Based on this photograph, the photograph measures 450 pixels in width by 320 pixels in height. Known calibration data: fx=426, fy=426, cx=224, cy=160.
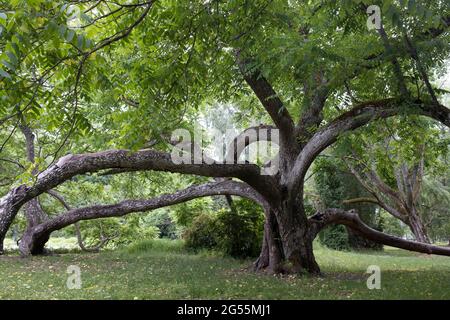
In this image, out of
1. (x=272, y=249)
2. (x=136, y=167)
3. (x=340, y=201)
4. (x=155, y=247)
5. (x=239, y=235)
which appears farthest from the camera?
(x=340, y=201)

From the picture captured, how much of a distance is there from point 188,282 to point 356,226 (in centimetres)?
488

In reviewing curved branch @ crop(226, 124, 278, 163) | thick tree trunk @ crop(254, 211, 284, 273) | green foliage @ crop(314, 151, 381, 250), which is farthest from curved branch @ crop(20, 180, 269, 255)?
green foliage @ crop(314, 151, 381, 250)

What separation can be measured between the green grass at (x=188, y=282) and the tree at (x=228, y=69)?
114 centimetres

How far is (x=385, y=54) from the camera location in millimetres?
5641

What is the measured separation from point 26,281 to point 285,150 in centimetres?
623

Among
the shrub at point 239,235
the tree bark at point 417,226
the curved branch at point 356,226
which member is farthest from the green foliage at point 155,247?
the tree bark at point 417,226

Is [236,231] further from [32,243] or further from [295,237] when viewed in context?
[32,243]

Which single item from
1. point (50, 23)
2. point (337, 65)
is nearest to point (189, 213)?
point (337, 65)

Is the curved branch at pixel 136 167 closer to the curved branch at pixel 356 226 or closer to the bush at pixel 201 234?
the curved branch at pixel 356 226

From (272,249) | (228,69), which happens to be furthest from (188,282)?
(228,69)

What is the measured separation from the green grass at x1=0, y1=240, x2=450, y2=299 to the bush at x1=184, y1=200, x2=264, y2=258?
119 cm

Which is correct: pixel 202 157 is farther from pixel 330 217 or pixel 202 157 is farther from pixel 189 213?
pixel 189 213

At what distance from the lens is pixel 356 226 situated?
10859 mm

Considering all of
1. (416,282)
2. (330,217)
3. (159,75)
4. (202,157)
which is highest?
(159,75)
